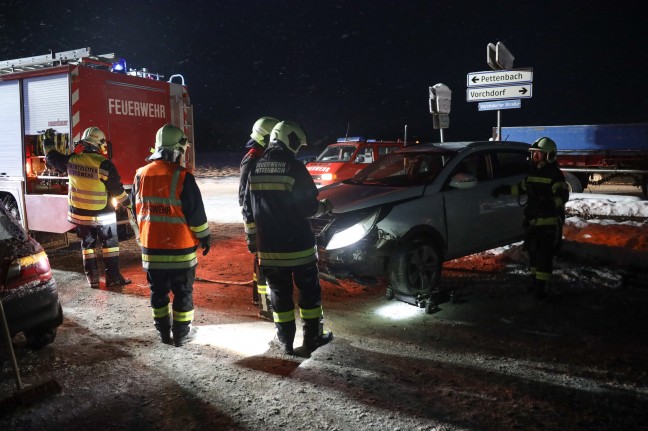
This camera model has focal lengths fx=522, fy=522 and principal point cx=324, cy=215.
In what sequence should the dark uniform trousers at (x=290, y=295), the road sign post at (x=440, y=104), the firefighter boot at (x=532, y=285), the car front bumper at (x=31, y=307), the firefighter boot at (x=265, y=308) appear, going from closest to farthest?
the car front bumper at (x=31, y=307), the dark uniform trousers at (x=290, y=295), the firefighter boot at (x=265, y=308), the firefighter boot at (x=532, y=285), the road sign post at (x=440, y=104)

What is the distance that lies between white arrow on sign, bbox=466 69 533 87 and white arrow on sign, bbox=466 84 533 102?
0.09 m

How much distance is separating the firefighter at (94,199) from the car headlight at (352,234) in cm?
281

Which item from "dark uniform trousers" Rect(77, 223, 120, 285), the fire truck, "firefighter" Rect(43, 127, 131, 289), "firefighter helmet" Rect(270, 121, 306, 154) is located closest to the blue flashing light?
the fire truck

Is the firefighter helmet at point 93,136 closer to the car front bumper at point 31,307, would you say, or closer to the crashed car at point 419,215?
the car front bumper at point 31,307

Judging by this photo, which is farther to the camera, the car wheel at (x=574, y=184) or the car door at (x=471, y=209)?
the car wheel at (x=574, y=184)

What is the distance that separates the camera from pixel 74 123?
25.6 ft

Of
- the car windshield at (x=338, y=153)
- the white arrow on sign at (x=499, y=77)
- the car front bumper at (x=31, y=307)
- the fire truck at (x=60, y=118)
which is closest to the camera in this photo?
the car front bumper at (x=31, y=307)

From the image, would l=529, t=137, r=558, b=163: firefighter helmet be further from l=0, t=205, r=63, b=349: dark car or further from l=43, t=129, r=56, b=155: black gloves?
l=43, t=129, r=56, b=155: black gloves

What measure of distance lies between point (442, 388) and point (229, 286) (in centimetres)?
348

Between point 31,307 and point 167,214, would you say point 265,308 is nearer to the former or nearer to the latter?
point 167,214

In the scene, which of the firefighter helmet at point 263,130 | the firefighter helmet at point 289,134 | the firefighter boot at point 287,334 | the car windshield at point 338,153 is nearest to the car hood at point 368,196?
the firefighter helmet at point 263,130

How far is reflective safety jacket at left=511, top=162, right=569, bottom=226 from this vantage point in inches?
217

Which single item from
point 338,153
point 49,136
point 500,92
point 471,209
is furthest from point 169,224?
point 338,153

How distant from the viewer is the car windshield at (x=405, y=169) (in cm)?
585
